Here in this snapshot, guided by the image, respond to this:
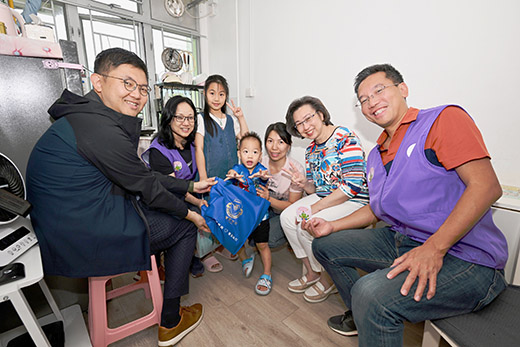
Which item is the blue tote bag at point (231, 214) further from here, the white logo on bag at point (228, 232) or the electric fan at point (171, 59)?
the electric fan at point (171, 59)

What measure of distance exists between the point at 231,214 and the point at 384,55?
5.11 ft

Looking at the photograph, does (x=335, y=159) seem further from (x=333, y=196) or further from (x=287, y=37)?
(x=287, y=37)

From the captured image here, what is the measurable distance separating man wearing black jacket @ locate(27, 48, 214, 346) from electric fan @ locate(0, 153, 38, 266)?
0.04 meters

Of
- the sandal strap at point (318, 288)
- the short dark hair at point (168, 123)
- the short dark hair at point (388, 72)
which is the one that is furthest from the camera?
the short dark hair at point (168, 123)

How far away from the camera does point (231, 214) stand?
1563 mm

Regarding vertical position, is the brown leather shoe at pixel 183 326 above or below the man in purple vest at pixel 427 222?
below

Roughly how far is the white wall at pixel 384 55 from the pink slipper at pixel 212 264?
4.15 feet

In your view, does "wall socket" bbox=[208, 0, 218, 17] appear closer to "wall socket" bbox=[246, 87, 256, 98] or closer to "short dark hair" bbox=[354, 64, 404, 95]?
"wall socket" bbox=[246, 87, 256, 98]

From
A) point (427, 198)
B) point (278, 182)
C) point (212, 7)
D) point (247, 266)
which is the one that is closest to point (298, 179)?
point (278, 182)

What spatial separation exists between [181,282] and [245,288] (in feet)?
1.92

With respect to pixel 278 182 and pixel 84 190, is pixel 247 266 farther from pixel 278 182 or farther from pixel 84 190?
pixel 84 190

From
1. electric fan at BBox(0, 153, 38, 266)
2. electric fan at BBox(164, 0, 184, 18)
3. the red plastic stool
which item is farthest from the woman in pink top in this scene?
electric fan at BBox(164, 0, 184, 18)

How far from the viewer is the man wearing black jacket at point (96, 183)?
99 centimetres

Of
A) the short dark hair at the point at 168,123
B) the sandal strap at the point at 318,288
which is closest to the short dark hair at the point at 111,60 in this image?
the short dark hair at the point at 168,123
